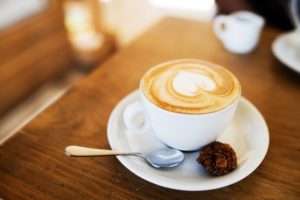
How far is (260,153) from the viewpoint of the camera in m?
0.47

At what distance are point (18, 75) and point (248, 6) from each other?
111 cm

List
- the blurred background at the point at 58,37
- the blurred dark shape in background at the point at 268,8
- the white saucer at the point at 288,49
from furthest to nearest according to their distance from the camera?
the blurred background at the point at 58,37, the blurred dark shape in background at the point at 268,8, the white saucer at the point at 288,49

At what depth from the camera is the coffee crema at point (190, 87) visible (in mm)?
453

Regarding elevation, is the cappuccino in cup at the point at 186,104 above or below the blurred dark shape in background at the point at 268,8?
above

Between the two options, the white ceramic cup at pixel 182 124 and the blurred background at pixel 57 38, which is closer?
the white ceramic cup at pixel 182 124

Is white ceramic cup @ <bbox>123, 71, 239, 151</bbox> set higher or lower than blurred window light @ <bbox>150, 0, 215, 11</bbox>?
higher

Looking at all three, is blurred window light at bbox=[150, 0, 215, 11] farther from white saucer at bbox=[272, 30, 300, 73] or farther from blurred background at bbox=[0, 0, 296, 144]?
white saucer at bbox=[272, 30, 300, 73]

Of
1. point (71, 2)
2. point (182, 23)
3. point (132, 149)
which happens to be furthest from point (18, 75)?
point (132, 149)

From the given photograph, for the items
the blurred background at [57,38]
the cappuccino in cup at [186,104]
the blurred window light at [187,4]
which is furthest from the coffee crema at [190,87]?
the blurred window light at [187,4]

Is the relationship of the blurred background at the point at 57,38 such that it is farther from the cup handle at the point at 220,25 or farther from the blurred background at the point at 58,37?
the cup handle at the point at 220,25

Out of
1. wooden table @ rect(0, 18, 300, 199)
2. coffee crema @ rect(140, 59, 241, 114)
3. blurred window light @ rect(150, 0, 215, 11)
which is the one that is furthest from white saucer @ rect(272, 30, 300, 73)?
blurred window light @ rect(150, 0, 215, 11)

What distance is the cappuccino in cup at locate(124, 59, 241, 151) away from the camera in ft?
1.45

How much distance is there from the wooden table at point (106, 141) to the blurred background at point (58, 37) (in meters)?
0.49

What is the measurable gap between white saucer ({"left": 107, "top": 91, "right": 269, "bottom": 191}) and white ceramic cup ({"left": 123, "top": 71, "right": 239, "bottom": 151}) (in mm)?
21
